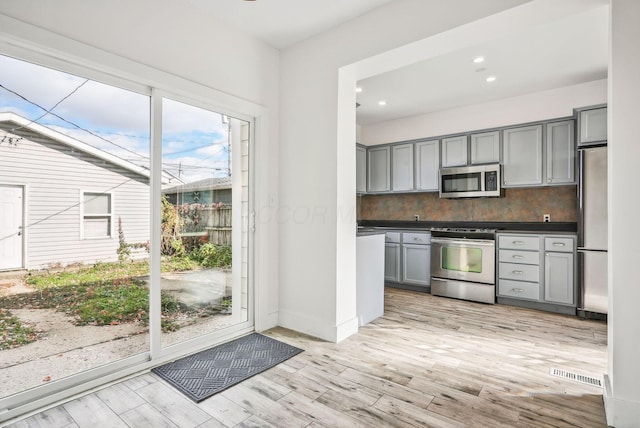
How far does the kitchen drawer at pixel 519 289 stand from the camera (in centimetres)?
404

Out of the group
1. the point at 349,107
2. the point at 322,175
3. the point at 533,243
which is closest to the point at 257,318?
the point at 322,175

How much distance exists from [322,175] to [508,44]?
7.33ft

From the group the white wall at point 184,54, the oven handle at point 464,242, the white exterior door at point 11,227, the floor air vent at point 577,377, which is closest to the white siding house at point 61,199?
the white exterior door at point 11,227

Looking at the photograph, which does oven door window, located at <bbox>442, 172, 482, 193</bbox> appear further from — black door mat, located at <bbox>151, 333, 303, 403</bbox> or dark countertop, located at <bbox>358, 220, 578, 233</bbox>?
black door mat, located at <bbox>151, 333, 303, 403</bbox>

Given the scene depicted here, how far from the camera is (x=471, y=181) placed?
4.74 meters

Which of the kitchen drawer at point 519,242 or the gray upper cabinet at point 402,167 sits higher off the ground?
the gray upper cabinet at point 402,167

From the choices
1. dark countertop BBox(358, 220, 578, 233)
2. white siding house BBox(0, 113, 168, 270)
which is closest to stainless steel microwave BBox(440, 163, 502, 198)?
dark countertop BBox(358, 220, 578, 233)

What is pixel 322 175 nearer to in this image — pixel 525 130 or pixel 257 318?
pixel 257 318

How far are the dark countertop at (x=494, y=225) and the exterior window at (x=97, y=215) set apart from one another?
4297 mm

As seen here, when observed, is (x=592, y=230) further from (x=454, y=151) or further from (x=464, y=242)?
(x=454, y=151)

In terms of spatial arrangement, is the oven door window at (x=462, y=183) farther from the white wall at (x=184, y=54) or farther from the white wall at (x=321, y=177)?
the white wall at (x=184, y=54)

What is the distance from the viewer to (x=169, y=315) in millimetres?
2629

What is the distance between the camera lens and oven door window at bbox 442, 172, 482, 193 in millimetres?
4688

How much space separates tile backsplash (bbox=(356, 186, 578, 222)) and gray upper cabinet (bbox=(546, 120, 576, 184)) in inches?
15.2
